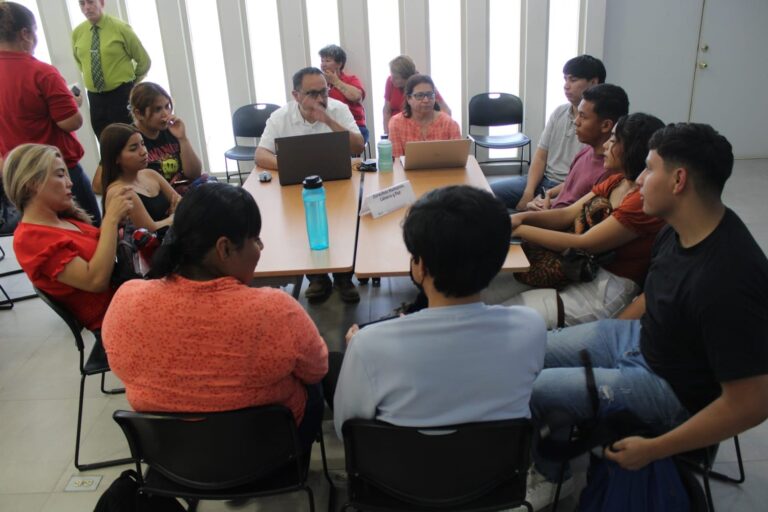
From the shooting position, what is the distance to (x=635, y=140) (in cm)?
198

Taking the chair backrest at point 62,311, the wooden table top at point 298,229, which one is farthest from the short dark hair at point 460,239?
the chair backrest at point 62,311

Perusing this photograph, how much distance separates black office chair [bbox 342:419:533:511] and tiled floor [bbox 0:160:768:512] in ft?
1.93

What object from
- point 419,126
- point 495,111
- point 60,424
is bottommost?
point 60,424

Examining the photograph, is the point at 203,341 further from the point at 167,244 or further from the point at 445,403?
the point at 445,403

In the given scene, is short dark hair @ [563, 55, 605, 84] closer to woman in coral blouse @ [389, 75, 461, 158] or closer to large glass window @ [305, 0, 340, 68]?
woman in coral blouse @ [389, 75, 461, 158]

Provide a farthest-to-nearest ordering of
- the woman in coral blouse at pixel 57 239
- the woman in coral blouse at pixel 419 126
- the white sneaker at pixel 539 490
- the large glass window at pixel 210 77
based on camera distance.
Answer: the large glass window at pixel 210 77 < the woman in coral blouse at pixel 419 126 < the woman in coral blouse at pixel 57 239 < the white sneaker at pixel 539 490

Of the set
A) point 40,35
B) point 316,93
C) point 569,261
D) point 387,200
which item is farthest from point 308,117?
point 40,35

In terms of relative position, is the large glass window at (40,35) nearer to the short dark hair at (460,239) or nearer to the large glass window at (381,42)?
the large glass window at (381,42)

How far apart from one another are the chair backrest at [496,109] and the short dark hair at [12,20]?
10.8ft

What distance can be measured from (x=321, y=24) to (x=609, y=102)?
3.13 m

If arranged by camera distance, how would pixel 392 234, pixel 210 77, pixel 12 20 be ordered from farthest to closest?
pixel 210 77 → pixel 12 20 → pixel 392 234

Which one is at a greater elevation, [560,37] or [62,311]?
[560,37]

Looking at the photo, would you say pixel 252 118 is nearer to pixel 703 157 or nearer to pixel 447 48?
pixel 447 48

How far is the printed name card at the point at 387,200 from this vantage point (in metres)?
2.36
